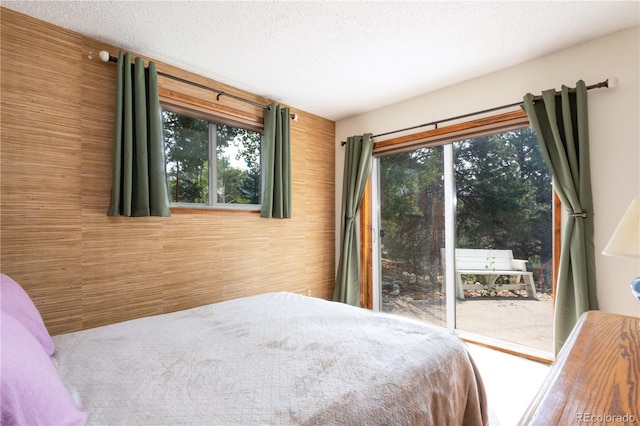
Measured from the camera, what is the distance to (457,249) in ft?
10.2

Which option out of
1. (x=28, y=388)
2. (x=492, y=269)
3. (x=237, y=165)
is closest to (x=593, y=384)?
(x=28, y=388)

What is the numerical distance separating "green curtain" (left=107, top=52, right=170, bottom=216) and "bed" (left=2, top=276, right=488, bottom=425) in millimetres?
879

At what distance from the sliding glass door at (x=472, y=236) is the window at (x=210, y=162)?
1.56m

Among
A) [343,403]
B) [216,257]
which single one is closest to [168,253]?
[216,257]

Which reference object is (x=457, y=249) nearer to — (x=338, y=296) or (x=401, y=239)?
(x=401, y=239)

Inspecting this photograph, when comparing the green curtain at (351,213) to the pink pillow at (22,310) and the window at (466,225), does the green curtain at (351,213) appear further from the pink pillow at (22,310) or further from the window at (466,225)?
the pink pillow at (22,310)

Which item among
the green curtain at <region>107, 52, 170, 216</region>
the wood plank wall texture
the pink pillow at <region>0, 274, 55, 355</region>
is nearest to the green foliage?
the wood plank wall texture

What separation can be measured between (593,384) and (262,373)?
3.36 feet

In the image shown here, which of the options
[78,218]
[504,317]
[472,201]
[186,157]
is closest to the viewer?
[78,218]

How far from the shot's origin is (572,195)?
2268mm

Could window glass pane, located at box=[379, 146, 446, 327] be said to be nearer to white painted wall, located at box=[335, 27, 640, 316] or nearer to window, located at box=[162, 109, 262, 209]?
white painted wall, located at box=[335, 27, 640, 316]

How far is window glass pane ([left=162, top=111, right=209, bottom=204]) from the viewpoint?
2.67m

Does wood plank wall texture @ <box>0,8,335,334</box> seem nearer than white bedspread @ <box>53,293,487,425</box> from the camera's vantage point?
No

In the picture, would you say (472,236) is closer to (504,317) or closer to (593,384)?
(504,317)
